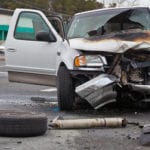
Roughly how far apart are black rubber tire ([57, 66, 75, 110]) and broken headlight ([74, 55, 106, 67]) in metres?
0.31

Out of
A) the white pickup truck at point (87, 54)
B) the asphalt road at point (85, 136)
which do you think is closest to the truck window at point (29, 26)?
the white pickup truck at point (87, 54)

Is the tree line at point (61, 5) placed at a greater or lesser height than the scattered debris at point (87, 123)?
lesser

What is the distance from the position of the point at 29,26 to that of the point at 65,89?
2387mm

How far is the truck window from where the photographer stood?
10.8 meters

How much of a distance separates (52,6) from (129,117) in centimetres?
4932

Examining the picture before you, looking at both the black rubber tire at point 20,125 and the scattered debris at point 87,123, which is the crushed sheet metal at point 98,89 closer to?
the scattered debris at point 87,123

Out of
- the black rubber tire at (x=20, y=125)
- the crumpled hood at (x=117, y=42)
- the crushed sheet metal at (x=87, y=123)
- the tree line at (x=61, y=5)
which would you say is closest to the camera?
the black rubber tire at (x=20, y=125)

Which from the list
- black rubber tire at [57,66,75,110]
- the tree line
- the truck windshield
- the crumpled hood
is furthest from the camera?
the tree line

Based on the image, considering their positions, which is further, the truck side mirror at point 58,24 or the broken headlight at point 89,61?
the truck side mirror at point 58,24

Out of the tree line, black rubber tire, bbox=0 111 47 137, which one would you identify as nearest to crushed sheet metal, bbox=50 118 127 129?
black rubber tire, bbox=0 111 47 137

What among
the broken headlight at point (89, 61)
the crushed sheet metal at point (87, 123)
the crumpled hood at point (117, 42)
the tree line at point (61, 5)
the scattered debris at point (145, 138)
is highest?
the crumpled hood at point (117, 42)

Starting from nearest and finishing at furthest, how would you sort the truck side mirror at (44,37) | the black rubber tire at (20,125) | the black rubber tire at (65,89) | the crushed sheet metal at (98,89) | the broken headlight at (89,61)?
1. the black rubber tire at (20,125)
2. the crushed sheet metal at (98,89)
3. the broken headlight at (89,61)
4. the black rubber tire at (65,89)
5. the truck side mirror at (44,37)

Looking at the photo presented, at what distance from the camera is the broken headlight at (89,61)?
871 centimetres

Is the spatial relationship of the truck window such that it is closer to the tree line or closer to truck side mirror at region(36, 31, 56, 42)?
truck side mirror at region(36, 31, 56, 42)
